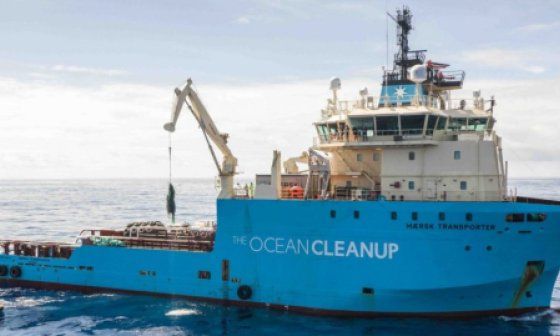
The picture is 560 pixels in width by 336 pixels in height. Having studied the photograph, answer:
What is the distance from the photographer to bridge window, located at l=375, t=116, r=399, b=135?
2244 centimetres

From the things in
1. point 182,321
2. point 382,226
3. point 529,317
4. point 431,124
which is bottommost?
point 182,321

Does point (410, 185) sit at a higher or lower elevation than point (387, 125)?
lower

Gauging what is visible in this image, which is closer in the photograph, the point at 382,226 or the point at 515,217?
the point at 515,217

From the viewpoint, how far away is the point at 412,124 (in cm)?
2222

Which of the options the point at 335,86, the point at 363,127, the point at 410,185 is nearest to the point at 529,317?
the point at 410,185

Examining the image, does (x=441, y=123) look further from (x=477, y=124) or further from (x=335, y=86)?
(x=335, y=86)

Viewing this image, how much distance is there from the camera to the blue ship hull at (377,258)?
67.2 feet

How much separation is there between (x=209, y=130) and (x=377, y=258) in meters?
9.75

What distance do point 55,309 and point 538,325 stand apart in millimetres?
20573

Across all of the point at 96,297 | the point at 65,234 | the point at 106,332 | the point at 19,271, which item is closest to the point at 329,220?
the point at 106,332

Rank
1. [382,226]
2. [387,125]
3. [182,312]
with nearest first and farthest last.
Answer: [382,226] → [387,125] → [182,312]

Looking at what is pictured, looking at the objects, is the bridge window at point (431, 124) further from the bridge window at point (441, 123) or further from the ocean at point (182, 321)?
the ocean at point (182, 321)

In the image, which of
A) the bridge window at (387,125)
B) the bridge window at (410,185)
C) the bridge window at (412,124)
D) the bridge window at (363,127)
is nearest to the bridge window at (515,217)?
the bridge window at (410,185)

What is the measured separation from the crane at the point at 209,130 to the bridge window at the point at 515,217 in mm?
11435
